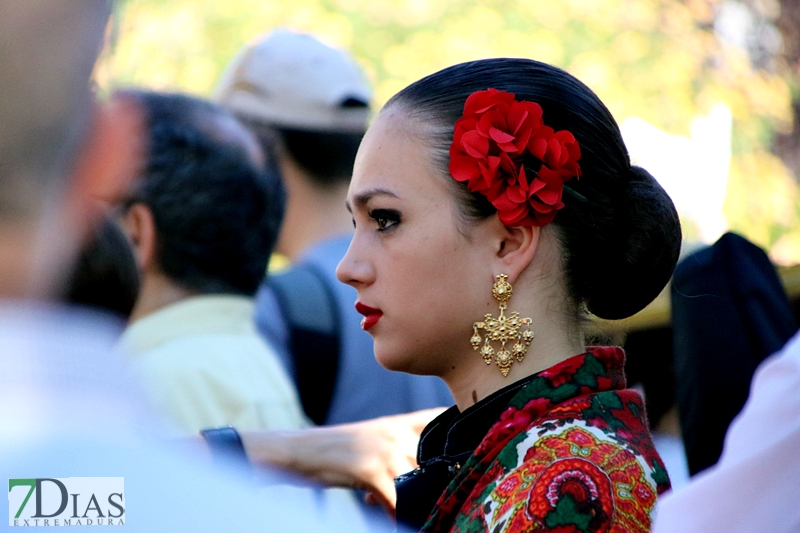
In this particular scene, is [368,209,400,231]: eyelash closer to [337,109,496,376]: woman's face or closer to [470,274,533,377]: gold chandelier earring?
[337,109,496,376]: woman's face

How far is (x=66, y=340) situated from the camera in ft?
4.05

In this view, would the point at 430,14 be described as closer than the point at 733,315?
No

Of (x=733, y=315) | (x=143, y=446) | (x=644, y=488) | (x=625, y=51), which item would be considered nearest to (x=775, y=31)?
(x=625, y=51)

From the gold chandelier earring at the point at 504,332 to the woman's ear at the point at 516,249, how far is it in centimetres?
2

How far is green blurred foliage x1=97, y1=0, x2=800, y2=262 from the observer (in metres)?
10.9

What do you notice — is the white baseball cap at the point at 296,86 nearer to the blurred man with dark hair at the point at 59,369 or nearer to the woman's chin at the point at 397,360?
the woman's chin at the point at 397,360

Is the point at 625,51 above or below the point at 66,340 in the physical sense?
above

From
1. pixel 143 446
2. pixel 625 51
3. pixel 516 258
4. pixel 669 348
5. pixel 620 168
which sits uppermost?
pixel 625 51

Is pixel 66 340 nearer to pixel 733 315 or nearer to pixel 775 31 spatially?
pixel 733 315

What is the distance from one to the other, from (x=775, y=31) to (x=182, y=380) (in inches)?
403

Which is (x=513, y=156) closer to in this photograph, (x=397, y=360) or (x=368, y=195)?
(x=368, y=195)

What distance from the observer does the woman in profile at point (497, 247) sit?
204 cm

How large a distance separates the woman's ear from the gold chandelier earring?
0.07 ft

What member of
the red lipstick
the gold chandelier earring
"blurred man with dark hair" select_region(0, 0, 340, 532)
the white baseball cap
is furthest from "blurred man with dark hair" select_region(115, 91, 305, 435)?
"blurred man with dark hair" select_region(0, 0, 340, 532)
